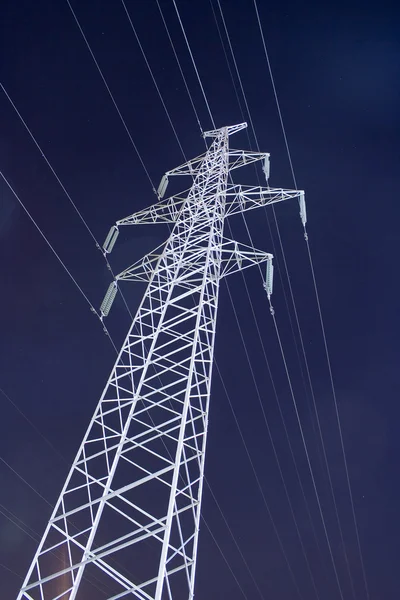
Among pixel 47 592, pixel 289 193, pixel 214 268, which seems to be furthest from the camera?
pixel 47 592

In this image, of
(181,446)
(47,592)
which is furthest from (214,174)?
(47,592)

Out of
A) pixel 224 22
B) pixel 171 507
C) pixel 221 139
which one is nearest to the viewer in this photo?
pixel 171 507

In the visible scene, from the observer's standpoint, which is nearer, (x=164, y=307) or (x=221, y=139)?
(x=164, y=307)

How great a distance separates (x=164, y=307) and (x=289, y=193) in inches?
253

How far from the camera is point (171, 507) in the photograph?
6234 millimetres

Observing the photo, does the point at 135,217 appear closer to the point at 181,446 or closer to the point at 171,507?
the point at 181,446

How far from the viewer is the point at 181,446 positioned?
A: 22.7 feet

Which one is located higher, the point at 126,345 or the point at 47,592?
the point at 126,345

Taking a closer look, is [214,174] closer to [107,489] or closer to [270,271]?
[270,271]

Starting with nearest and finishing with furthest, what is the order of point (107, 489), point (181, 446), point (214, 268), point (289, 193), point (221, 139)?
point (181, 446) → point (107, 489) → point (214, 268) → point (289, 193) → point (221, 139)

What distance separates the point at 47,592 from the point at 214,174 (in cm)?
3435

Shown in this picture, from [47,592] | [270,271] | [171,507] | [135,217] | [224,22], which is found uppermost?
[224,22]

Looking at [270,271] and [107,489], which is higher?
[107,489]

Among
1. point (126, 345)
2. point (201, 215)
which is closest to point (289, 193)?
point (201, 215)
